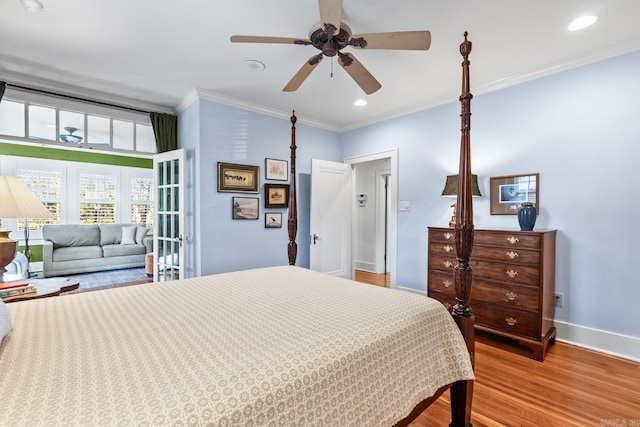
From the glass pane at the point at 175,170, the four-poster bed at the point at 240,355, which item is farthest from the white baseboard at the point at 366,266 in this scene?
the four-poster bed at the point at 240,355

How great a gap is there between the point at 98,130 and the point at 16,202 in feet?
7.18

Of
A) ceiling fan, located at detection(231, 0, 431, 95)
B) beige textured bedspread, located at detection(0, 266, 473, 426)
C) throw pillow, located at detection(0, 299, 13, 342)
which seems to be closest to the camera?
beige textured bedspread, located at detection(0, 266, 473, 426)

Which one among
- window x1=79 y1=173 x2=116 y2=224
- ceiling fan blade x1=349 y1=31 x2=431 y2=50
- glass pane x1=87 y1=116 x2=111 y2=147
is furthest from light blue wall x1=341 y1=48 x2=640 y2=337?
window x1=79 y1=173 x2=116 y2=224

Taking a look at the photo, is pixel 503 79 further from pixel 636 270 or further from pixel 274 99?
pixel 274 99

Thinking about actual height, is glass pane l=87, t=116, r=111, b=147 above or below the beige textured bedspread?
above

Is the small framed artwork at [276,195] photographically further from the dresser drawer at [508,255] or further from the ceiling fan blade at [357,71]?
the dresser drawer at [508,255]

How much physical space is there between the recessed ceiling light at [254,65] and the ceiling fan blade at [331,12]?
1241 mm

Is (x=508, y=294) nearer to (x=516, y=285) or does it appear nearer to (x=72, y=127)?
(x=516, y=285)

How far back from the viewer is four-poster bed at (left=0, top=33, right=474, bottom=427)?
0.71 metres

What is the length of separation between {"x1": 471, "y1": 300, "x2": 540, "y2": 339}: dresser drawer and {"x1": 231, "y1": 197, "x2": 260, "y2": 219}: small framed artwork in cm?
277

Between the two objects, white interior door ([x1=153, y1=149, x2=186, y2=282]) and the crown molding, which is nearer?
the crown molding

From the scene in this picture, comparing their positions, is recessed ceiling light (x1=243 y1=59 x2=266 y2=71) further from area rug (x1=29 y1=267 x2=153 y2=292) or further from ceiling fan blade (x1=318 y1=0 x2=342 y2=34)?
area rug (x1=29 y1=267 x2=153 y2=292)

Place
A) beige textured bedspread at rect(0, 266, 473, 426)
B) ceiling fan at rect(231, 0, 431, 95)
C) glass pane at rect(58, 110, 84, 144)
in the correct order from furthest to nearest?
1. glass pane at rect(58, 110, 84, 144)
2. ceiling fan at rect(231, 0, 431, 95)
3. beige textured bedspread at rect(0, 266, 473, 426)

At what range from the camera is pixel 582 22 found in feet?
7.05
